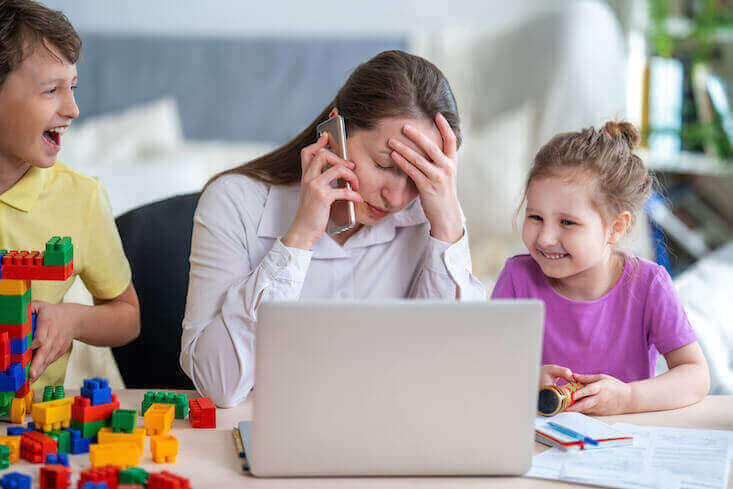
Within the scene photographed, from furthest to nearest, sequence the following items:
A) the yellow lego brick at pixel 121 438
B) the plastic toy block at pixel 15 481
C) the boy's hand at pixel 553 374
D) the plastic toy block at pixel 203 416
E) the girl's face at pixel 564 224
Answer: the girl's face at pixel 564 224
the boy's hand at pixel 553 374
the plastic toy block at pixel 203 416
the yellow lego brick at pixel 121 438
the plastic toy block at pixel 15 481

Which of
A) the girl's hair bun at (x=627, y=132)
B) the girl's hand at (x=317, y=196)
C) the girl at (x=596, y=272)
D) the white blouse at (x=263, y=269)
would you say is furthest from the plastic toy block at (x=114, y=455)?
the girl's hair bun at (x=627, y=132)

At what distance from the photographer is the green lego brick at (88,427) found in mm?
911

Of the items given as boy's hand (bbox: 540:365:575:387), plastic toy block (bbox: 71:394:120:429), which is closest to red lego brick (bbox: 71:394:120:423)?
plastic toy block (bbox: 71:394:120:429)

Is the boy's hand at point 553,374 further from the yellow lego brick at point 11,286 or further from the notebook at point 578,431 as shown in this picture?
the yellow lego brick at point 11,286

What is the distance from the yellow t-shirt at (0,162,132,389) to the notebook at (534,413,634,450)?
0.76 meters

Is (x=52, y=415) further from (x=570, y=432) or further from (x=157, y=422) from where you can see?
(x=570, y=432)

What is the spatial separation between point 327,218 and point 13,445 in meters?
0.53

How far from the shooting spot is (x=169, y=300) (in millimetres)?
1514

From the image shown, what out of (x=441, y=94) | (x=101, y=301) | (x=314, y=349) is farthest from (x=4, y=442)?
(x=441, y=94)

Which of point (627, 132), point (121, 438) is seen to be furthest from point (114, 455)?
point (627, 132)

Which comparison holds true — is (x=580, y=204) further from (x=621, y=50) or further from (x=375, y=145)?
(x=621, y=50)

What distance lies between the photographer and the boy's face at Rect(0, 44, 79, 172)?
1.14 metres

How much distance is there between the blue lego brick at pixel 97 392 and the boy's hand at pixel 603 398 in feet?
2.04

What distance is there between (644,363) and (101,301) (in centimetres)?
96
